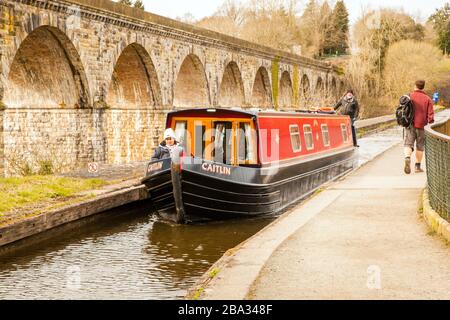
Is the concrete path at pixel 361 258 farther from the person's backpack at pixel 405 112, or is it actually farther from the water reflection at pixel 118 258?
the person's backpack at pixel 405 112

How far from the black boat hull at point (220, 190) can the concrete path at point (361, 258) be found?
210 centimetres

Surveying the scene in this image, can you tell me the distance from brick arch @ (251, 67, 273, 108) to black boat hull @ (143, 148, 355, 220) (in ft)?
82.1

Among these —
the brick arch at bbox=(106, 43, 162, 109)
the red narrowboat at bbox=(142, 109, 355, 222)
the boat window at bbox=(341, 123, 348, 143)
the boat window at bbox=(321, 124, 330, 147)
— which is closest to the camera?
the red narrowboat at bbox=(142, 109, 355, 222)

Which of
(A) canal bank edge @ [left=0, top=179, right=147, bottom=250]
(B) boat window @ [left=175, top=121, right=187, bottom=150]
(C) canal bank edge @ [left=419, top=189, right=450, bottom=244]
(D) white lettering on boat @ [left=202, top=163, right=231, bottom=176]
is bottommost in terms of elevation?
(A) canal bank edge @ [left=0, top=179, right=147, bottom=250]

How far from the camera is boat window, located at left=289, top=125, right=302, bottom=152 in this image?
13602 mm

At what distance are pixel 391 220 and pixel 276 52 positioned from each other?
31.7 meters

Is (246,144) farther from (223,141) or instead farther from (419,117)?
(419,117)

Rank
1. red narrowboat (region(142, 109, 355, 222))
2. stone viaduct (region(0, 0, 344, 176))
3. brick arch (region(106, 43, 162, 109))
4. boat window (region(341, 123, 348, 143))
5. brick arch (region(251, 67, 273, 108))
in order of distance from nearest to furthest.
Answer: red narrowboat (region(142, 109, 355, 222)) → stone viaduct (region(0, 0, 344, 176)) → boat window (region(341, 123, 348, 143)) → brick arch (region(106, 43, 162, 109)) → brick arch (region(251, 67, 273, 108))

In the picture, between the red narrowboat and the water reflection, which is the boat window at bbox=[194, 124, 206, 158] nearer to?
the red narrowboat

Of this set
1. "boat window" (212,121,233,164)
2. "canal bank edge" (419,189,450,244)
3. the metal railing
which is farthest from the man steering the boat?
"canal bank edge" (419,189,450,244)

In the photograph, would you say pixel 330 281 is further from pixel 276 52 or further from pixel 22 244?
pixel 276 52

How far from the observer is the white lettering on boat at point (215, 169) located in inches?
424

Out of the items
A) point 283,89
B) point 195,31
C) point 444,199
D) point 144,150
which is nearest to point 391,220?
point 444,199

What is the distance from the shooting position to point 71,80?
59.7ft
